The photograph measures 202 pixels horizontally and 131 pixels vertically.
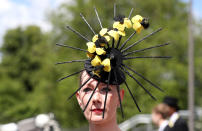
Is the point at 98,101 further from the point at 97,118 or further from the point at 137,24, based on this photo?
the point at 137,24

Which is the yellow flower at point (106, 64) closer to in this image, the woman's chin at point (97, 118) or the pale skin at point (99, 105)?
the pale skin at point (99, 105)

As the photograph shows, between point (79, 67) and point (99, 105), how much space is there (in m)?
0.59

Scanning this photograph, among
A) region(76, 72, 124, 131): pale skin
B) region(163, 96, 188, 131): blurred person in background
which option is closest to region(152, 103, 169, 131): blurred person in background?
region(163, 96, 188, 131): blurred person in background

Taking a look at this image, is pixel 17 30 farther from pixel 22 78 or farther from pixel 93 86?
pixel 93 86

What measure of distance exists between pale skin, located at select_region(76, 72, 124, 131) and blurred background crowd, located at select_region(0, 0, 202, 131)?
41 cm

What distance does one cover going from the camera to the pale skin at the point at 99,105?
213 cm

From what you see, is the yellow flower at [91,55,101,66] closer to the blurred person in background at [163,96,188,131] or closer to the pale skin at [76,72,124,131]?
the pale skin at [76,72,124,131]

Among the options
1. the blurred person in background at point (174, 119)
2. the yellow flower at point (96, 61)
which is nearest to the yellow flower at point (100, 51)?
the yellow flower at point (96, 61)

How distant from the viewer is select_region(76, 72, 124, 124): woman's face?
2.13 metres

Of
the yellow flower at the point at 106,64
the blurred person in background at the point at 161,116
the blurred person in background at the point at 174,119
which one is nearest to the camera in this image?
the yellow flower at the point at 106,64

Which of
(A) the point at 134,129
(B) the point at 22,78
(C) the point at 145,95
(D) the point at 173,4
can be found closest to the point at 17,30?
(B) the point at 22,78

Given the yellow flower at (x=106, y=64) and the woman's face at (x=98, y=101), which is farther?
the woman's face at (x=98, y=101)

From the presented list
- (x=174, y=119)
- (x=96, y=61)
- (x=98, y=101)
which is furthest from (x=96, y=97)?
(x=174, y=119)

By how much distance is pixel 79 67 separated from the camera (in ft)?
8.61
